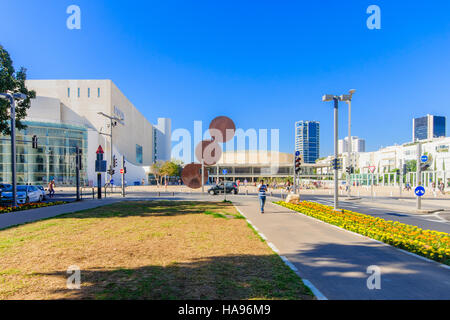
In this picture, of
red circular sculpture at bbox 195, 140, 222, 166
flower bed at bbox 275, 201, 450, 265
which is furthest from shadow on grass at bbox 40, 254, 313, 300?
red circular sculpture at bbox 195, 140, 222, 166

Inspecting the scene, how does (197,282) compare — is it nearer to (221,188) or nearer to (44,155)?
(221,188)

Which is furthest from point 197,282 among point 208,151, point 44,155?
point 44,155

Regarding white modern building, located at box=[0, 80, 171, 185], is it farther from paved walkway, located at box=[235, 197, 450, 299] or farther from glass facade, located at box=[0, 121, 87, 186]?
paved walkway, located at box=[235, 197, 450, 299]

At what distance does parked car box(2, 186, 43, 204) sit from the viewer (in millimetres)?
18450

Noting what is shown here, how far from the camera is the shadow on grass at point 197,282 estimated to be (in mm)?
3936

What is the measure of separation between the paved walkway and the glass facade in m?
48.6

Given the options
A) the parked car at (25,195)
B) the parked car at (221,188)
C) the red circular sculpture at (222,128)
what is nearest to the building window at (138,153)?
the parked car at (221,188)

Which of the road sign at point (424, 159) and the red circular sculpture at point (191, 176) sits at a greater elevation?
the road sign at point (424, 159)

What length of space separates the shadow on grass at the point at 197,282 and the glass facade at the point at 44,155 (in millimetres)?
48281

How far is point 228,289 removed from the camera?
13.7 ft

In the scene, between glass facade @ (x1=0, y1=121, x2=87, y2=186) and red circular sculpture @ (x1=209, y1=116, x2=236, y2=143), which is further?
glass facade @ (x1=0, y1=121, x2=87, y2=186)

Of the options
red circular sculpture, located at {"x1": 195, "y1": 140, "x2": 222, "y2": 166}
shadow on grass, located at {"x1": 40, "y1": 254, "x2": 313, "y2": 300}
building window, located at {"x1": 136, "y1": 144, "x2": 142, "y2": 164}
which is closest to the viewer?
shadow on grass, located at {"x1": 40, "y1": 254, "x2": 313, "y2": 300}

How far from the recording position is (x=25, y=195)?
18.6 m

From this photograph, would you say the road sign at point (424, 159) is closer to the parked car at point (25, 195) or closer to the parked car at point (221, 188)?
the parked car at point (221, 188)
